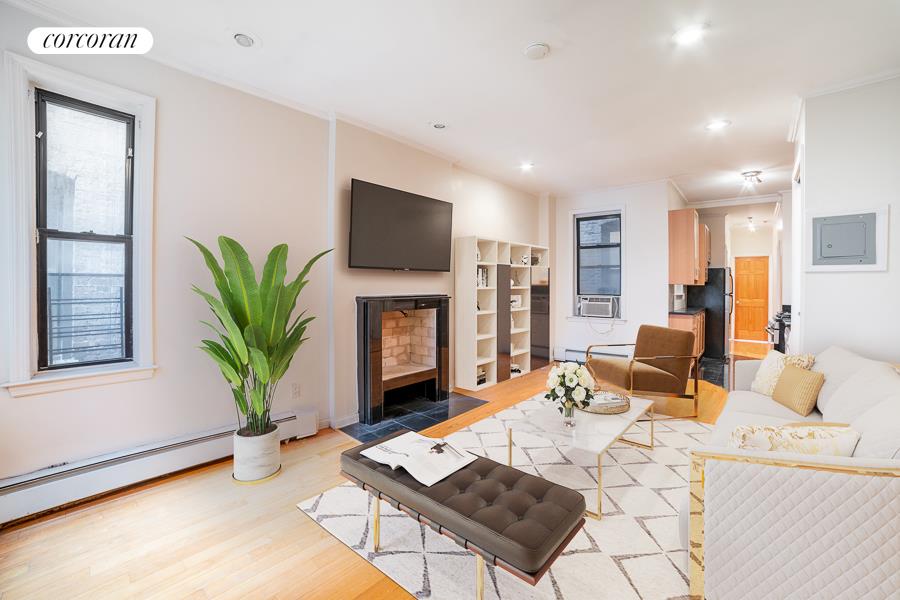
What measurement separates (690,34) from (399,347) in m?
3.70

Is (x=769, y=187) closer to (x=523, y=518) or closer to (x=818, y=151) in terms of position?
(x=818, y=151)

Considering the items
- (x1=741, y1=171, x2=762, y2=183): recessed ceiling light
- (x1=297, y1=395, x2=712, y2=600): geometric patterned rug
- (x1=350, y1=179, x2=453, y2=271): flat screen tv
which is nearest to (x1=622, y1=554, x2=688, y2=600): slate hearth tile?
(x1=297, y1=395, x2=712, y2=600): geometric patterned rug

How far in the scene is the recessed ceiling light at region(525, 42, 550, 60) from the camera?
2486 millimetres

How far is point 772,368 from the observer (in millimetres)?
3057

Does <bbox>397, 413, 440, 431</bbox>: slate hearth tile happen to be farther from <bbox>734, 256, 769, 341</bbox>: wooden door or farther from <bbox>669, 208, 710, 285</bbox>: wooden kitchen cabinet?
<bbox>734, 256, 769, 341</bbox>: wooden door

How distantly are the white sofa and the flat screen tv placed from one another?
3.08 m

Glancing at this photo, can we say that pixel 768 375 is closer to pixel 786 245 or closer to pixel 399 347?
pixel 399 347

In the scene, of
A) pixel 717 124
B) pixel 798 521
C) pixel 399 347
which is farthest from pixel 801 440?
pixel 399 347

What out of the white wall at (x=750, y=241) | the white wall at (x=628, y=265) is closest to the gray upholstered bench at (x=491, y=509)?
the white wall at (x=628, y=265)

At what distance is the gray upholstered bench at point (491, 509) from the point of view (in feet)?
4.42

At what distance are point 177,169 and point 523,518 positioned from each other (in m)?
3.08

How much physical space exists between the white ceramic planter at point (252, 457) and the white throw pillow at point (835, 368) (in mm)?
3588

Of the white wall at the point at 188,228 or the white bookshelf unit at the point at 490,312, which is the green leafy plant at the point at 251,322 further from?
the white bookshelf unit at the point at 490,312

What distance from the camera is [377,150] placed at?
12.9 feet
